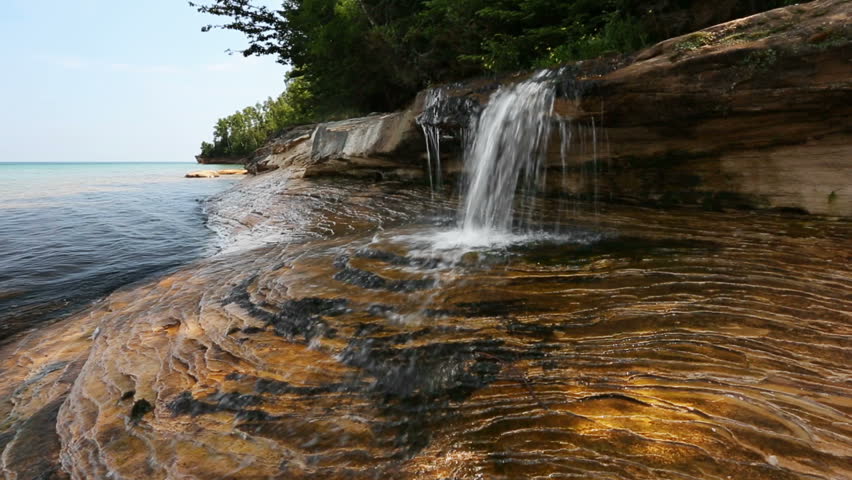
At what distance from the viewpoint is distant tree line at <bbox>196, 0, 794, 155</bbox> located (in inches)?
309

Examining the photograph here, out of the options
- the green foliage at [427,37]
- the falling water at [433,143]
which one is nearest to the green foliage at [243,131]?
the green foliage at [427,37]

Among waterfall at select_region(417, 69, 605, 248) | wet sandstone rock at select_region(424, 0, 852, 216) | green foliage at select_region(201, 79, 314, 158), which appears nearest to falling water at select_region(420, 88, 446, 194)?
waterfall at select_region(417, 69, 605, 248)

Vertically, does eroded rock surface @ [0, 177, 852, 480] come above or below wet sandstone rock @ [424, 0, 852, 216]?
below

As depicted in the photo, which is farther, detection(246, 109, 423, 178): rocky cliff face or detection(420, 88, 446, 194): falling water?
detection(246, 109, 423, 178): rocky cliff face

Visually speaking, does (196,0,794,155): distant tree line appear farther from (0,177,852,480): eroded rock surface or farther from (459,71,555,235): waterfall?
(0,177,852,480): eroded rock surface

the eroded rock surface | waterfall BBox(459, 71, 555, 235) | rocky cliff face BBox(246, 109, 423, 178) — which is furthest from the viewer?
rocky cliff face BBox(246, 109, 423, 178)

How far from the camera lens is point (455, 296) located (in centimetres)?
389

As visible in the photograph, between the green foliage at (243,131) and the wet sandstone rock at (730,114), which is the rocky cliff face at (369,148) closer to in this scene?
the wet sandstone rock at (730,114)

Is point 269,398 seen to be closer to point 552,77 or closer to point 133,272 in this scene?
point 133,272

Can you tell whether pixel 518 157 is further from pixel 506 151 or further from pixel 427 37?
pixel 427 37

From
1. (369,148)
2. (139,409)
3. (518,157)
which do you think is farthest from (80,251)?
(518,157)

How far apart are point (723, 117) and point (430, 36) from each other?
31.6 ft

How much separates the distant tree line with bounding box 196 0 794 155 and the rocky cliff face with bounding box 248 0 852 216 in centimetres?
185

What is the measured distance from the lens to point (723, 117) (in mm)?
5426
